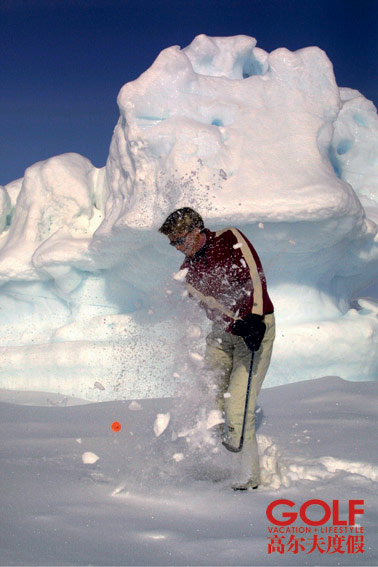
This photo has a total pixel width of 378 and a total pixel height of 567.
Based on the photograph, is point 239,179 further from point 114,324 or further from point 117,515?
point 117,515

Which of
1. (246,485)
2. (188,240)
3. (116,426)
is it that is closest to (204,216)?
(116,426)

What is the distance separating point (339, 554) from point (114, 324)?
4.96m

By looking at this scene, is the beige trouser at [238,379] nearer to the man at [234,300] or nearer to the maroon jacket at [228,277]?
the man at [234,300]

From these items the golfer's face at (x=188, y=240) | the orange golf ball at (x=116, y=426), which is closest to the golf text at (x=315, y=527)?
the golfer's face at (x=188, y=240)

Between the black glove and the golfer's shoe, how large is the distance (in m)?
0.56

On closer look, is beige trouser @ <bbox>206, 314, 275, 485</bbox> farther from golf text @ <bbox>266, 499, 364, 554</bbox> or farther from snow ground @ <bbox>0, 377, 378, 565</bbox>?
golf text @ <bbox>266, 499, 364, 554</bbox>

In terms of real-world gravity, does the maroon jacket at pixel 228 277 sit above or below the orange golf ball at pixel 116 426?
above

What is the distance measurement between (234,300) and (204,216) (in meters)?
2.82

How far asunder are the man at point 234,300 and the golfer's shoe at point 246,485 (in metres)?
0.02

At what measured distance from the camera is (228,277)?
2.47 m

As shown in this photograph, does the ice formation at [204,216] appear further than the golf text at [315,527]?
Yes

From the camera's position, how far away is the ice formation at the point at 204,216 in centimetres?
541

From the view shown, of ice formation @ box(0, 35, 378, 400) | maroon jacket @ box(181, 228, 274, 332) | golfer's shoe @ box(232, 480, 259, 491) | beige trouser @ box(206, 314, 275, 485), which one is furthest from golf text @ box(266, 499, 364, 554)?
ice formation @ box(0, 35, 378, 400)

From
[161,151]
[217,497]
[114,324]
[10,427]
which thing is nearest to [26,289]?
[114,324]
